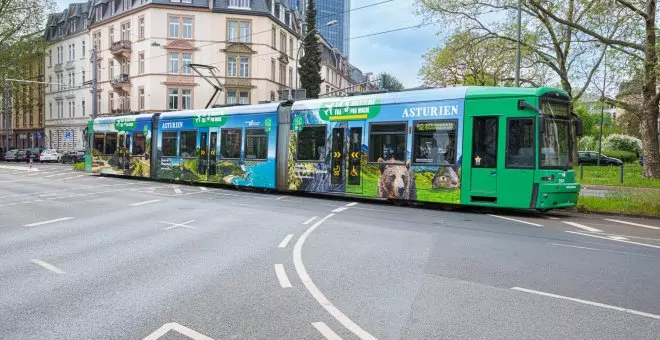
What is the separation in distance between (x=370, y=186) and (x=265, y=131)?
5.26 m

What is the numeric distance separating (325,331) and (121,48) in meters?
55.3

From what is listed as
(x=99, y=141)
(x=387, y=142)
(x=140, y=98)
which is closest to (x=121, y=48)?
(x=140, y=98)

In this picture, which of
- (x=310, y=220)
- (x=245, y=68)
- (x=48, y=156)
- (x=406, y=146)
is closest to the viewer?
(x=310, y=220)

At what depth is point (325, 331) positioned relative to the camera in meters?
4.53

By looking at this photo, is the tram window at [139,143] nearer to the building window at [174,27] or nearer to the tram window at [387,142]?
the tram window at [387,142]

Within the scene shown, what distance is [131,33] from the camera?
179 ft

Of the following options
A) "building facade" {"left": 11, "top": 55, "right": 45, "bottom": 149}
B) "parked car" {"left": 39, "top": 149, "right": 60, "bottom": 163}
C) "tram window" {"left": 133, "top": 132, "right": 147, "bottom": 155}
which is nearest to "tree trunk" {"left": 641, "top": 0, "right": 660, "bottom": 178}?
"tram window" {"left": 133, "top": 132, "right": 147, "bottom": 155}

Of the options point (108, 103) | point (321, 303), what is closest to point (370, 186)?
point (321, 303)

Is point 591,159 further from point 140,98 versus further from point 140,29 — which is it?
point 140,29

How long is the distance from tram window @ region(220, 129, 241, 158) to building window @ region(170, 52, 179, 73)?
33236 millimetres

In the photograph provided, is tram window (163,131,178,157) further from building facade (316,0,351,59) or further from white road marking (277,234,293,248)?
building facade (316,0,351,59)

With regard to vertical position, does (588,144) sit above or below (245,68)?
below

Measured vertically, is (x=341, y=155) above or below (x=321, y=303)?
above

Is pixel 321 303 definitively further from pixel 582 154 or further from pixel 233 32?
pixel 582 154
